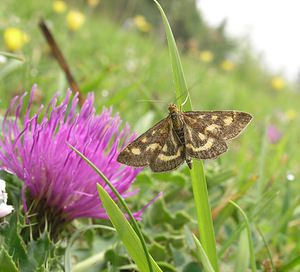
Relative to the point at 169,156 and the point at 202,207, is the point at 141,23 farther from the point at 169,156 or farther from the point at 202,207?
the point at 202,207

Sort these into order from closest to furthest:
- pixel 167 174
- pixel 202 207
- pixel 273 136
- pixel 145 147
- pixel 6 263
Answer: pixel 6 263 < pixel 202 207 < pixel 145 147 < pixel 167 174 < pixel 273 136

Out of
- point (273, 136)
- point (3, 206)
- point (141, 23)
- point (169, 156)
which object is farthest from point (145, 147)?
point (141, 23)

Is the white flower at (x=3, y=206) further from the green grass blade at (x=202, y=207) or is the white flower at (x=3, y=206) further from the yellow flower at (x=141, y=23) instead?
the yellow flower at (x=141, y=23)

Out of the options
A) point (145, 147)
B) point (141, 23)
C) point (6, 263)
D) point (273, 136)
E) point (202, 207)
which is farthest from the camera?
point (141, 23)

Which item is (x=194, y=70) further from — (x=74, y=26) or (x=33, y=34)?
(x=33, y=34)

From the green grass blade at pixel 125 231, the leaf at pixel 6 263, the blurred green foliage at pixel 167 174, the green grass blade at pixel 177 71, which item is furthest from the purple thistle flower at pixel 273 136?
the leaf at pixel 6 263

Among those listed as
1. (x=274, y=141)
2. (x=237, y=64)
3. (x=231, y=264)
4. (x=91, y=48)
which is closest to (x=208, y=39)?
(x=237, y=64)
